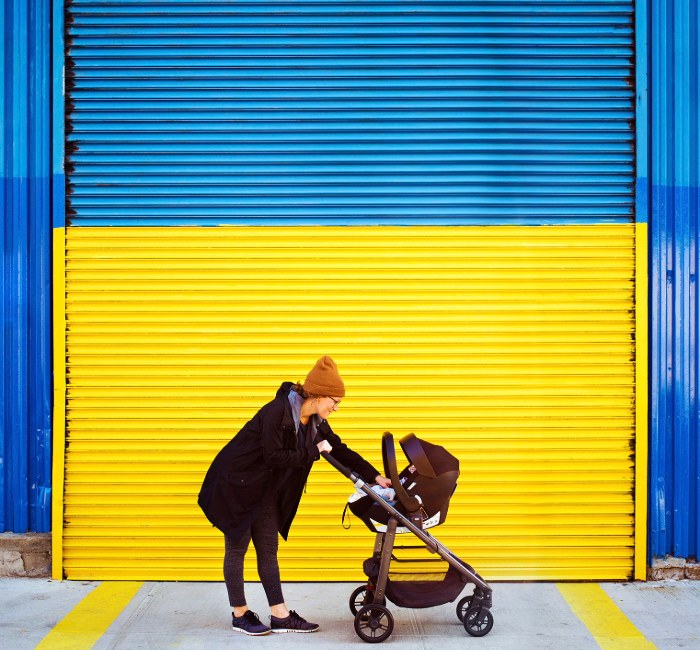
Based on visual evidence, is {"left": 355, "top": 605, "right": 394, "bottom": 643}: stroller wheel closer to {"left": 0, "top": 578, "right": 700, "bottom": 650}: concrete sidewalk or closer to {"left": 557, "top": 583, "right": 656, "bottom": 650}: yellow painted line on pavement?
{"left": 0, "top": 578, "right": 700, "bottom": 650}: concrete sidewalk

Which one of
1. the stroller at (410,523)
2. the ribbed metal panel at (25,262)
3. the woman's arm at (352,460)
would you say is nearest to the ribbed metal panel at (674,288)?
the stroller at (410,523)

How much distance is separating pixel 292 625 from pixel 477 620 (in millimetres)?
1062

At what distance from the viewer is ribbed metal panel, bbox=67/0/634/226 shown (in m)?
5.77

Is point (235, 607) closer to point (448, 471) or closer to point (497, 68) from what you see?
point (448, 471)

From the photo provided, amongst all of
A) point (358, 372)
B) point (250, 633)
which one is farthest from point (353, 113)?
point (250, 633)

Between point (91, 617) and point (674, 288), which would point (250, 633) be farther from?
point (674, 288)

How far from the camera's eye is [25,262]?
228 inches

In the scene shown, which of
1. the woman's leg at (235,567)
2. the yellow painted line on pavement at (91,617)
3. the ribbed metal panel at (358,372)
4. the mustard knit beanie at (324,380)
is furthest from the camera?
the ribbed metal panel at (358,372)

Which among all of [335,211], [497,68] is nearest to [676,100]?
[497,68]

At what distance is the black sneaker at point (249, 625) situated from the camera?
4739 mm

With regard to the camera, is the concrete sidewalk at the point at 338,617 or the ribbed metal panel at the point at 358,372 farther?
the ribbed metal panel at the point at 358,372

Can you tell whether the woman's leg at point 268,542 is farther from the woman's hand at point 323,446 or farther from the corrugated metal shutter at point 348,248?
the corrugated metal shutter at point 348,248

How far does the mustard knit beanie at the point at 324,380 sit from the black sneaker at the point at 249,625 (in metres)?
1.39

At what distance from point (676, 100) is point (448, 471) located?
126 inches
